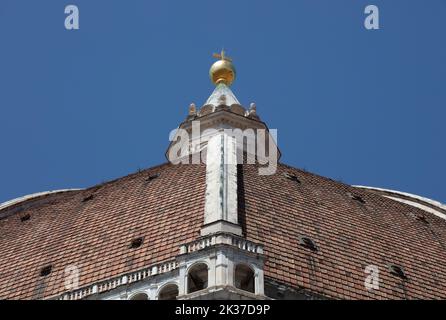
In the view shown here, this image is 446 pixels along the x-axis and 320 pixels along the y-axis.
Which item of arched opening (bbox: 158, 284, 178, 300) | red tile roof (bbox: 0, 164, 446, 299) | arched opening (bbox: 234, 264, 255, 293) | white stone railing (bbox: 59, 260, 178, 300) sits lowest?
arched opening (bbox: 234, 264, 255, 293)

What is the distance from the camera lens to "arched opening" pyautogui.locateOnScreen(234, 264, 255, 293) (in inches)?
1484

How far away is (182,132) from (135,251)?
1073 centimetres

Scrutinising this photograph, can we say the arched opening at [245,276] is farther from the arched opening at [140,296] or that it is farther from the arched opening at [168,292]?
the arched opening at [140,296]

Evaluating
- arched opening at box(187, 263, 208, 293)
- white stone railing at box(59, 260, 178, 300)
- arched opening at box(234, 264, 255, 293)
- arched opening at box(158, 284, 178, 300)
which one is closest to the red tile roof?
white stone railing at box(59, 260, 178, 300)

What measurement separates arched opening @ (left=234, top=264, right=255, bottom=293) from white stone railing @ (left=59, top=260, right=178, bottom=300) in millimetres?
2001

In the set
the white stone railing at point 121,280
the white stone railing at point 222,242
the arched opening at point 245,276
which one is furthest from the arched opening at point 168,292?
the arched opening at point 245,276

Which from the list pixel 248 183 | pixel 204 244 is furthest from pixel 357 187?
pixel 204 244

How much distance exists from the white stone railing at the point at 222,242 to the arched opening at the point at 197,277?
0.45m

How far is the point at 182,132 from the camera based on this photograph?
54.7 m

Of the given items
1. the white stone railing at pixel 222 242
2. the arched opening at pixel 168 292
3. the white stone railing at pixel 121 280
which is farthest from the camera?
the white stone railing at pixel 121 280

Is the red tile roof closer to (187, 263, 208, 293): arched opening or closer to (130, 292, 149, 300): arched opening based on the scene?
(130, 292, 149, 300): arched opening

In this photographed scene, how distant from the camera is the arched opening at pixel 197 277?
37719 millimetres

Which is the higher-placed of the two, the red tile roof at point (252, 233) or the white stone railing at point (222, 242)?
the red tile roof at point (252, 233)
